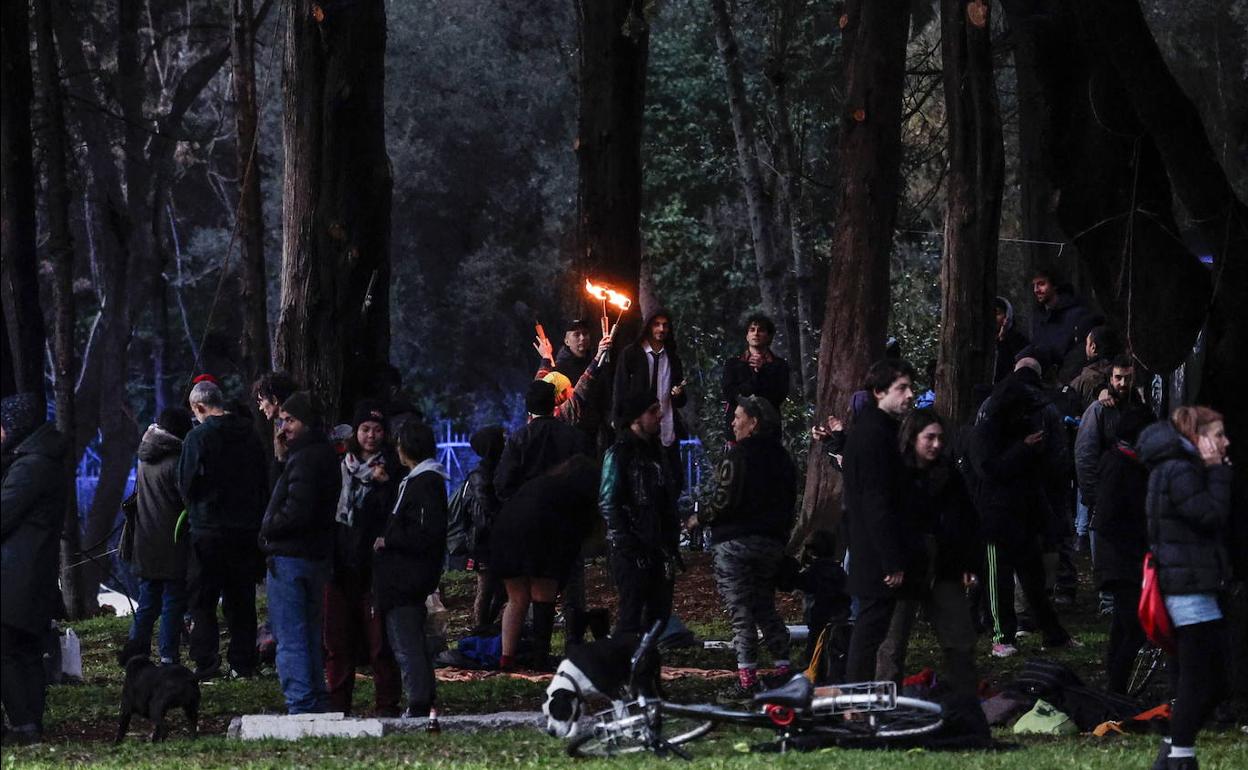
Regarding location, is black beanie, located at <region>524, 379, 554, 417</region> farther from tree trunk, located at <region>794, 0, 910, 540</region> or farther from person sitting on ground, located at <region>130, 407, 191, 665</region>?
tree trunk, located at <region>794, 0, 910, 540</region>

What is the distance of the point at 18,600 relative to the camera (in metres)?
10.3

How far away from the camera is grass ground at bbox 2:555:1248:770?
31.9 feet

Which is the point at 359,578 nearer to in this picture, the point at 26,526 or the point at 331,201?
the point at 26,526

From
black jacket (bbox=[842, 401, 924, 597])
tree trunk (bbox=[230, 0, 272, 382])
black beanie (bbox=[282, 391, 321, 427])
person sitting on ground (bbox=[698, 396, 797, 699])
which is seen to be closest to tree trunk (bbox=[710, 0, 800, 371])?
tree trunk (bbox=[230, 0, 272, 382])

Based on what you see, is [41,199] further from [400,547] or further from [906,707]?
[906,707]

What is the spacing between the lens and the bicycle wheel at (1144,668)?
12523mm

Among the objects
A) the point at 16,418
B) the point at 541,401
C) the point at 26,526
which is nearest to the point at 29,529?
the point at 26,526

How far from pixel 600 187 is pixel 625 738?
32.0ft

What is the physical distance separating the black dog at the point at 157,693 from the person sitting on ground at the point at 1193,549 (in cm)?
518

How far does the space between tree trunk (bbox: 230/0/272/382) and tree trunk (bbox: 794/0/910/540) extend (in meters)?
6.58

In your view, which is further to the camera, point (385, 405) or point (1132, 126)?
point (385, 405)

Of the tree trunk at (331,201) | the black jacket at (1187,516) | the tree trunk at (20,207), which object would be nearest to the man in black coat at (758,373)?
the tree trunk at (331,201)

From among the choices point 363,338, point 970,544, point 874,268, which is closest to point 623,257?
point 874,268

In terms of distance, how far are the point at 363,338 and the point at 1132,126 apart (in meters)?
6.20
